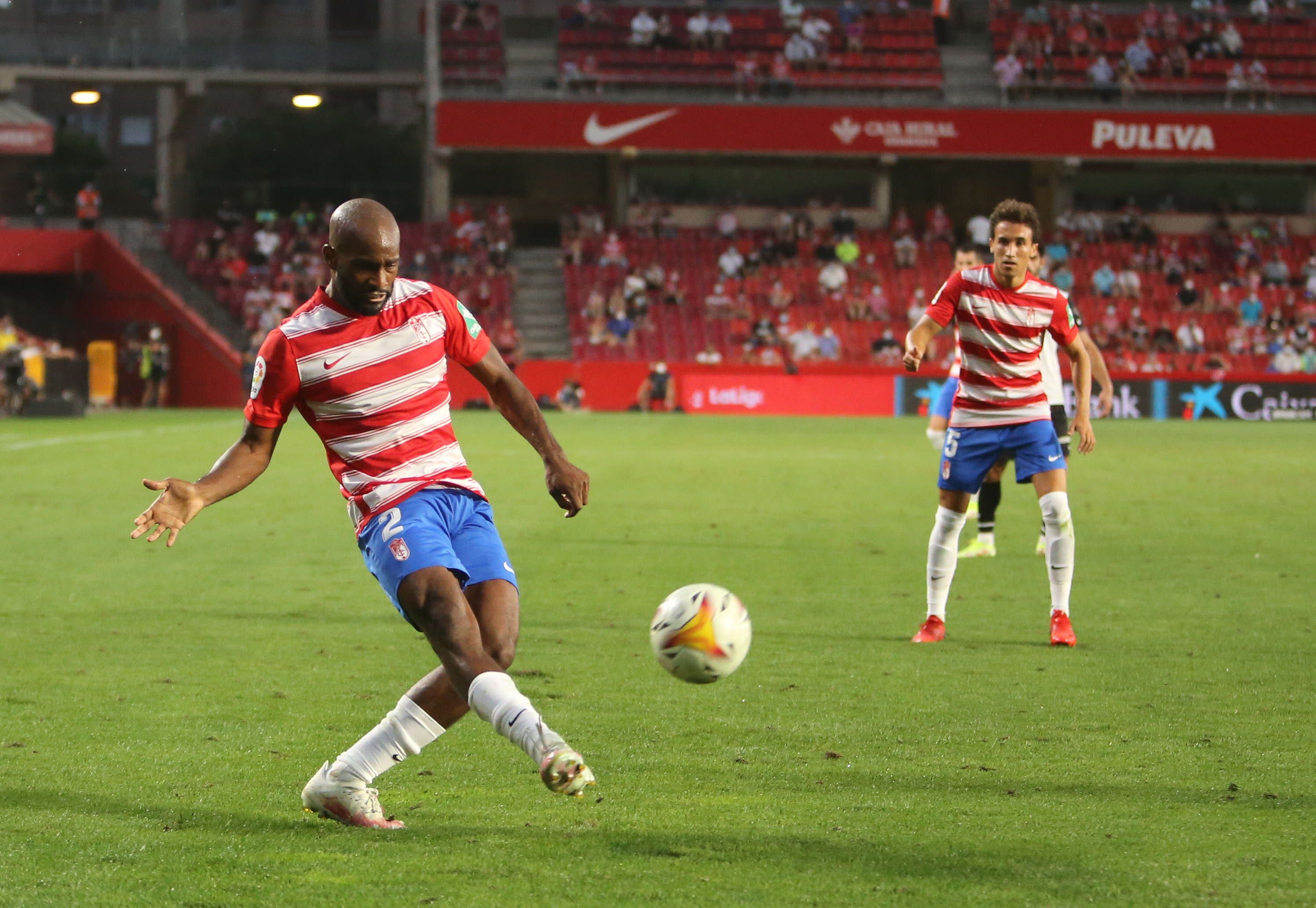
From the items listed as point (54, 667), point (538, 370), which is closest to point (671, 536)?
point (54, 667)

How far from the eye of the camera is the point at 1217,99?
4600 cm

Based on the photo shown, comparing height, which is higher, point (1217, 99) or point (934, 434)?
point (1217, 99)

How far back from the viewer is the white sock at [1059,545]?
8.34 metres

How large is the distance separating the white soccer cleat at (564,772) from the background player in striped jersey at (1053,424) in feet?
21.8

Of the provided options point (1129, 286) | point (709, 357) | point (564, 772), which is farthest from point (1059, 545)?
point (1129, 286)

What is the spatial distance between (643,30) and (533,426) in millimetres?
43186

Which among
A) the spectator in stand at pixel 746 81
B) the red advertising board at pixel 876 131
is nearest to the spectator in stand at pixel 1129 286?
the red advertising board at pixel 876 131

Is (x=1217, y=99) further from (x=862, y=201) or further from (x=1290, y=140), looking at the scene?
(x=862, y=201)

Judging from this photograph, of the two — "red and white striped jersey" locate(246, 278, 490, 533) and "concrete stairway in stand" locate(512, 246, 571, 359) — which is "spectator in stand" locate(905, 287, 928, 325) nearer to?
"concrete stairway in stand" locate(512, 246, 571, 359)

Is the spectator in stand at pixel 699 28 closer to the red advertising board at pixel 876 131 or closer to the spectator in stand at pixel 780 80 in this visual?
the spectator in stand at pixel 780 80

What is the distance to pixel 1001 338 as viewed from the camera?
8.37m

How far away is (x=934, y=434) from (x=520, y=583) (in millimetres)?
4707

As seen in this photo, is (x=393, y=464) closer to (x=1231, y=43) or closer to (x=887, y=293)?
(x=887, y=293)

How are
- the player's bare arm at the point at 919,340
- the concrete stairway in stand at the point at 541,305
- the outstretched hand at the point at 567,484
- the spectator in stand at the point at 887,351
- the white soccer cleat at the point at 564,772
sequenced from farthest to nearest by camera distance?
the concrete stairway in stand at the point at 541,305 < the spectator in stand at the point at 887,351 < the player's bare arm at the point at 919,340 < the outstretched hand at the point at 567,484 < the white soccer cleat at the point at 564,772
